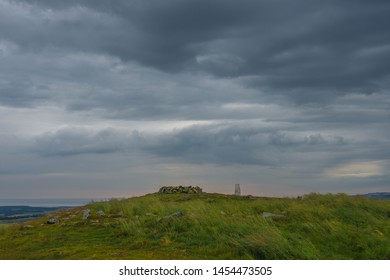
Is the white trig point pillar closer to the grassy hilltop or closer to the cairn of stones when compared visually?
the cairn of stones

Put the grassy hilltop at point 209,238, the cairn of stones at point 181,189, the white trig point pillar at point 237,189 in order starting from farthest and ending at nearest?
the white trig point pillar at point 237,189, the cairn of stones at point 181,189, the grassy hilltop at point 209,238

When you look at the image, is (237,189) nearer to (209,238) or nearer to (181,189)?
(181,189)

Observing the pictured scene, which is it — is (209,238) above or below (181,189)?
below

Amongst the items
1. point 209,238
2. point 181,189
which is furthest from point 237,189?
point 209,238

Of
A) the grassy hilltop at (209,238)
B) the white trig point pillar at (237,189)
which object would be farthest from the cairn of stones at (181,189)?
the grassy hilltop at (209,238)

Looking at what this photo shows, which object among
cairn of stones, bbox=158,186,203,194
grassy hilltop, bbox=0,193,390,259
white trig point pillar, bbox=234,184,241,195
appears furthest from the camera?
white trig point pillar, bbox=234,184,241,195

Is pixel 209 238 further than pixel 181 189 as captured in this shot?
No

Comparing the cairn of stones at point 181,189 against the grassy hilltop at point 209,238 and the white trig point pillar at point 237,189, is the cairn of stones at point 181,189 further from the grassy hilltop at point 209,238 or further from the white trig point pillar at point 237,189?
the grassy hilltop at point 209,238

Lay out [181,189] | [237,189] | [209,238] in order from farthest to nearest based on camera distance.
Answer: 1. [237,189]
2. [181,189]
3. [209,238]

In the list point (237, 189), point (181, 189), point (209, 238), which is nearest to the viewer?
point (209, 238)

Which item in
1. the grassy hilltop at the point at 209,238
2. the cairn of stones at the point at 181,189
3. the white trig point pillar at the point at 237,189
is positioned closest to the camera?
the grassy hilltop at the point at 209,238

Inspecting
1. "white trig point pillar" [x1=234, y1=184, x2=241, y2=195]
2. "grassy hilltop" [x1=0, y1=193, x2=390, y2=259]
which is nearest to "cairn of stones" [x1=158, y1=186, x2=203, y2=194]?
"white trig point pillar" [x1=234, y1=184, x2=241, y2=195]
